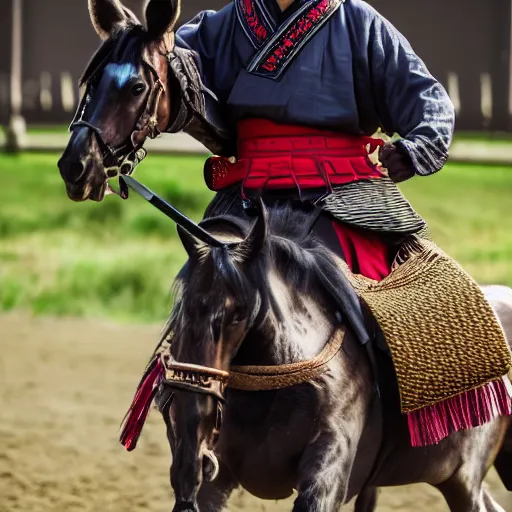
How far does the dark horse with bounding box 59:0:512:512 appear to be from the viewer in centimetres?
251

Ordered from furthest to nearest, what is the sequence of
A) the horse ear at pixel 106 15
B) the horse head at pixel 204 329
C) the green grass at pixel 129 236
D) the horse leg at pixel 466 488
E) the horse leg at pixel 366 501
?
the green grass at pixel 129 236
the horse leg at pixel 366 501
the horse leg at pixel 466 488
the horse ear at pixel 106 15
the horse head at pixel 204 329

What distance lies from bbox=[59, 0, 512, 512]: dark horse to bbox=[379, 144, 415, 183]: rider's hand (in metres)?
0.24

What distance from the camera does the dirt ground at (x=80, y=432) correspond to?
201 inches

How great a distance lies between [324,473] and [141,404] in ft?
1.64

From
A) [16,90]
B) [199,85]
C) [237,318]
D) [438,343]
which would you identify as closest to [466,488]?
[438,343]

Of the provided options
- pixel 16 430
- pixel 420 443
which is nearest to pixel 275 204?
pixel 420 443

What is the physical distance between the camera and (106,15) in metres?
2.77

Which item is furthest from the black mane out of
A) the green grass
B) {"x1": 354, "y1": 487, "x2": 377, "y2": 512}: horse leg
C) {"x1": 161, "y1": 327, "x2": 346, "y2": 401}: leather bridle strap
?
the green grass

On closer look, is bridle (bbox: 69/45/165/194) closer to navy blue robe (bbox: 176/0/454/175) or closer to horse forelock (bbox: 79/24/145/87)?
horse forelock (bbox: 79/24/145/87)

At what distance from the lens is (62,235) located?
10867 millimetres

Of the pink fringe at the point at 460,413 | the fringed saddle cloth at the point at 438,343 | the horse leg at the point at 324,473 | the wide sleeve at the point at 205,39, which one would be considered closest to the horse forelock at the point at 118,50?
the wide sleeve at the point at 205,39

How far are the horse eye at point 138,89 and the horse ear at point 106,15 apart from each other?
0.18m

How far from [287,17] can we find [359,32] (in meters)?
0.18

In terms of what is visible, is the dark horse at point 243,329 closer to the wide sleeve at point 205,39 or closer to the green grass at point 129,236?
the wide sleeve at point 205,39
